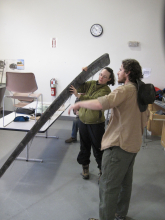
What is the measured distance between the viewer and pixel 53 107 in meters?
1.47

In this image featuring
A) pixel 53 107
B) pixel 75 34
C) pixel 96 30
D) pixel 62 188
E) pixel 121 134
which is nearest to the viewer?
pixel 121 134

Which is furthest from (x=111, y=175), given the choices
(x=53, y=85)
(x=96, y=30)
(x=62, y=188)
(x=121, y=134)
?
(x=96, y=30)

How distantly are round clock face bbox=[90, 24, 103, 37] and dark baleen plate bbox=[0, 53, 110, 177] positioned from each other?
8.60 feet

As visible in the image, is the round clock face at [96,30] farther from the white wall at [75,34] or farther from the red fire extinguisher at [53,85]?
the red fire extinguisher at [53,85]

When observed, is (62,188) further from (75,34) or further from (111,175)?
(75,34)

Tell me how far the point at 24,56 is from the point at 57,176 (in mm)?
3237

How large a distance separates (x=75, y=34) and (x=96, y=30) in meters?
0.48

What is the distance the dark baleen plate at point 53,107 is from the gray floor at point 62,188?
1.50 feet

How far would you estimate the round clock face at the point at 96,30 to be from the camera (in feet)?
13.0

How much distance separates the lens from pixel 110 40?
4.02m

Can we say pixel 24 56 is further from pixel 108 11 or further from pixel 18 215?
pixel 18 215

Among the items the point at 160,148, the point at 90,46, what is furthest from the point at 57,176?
the point at 90,46

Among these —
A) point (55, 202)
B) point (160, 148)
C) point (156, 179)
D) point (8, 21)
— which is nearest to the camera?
point (55, 202)

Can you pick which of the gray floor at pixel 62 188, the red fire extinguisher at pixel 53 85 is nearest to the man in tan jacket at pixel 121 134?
the gray floor at pixel 62 188
